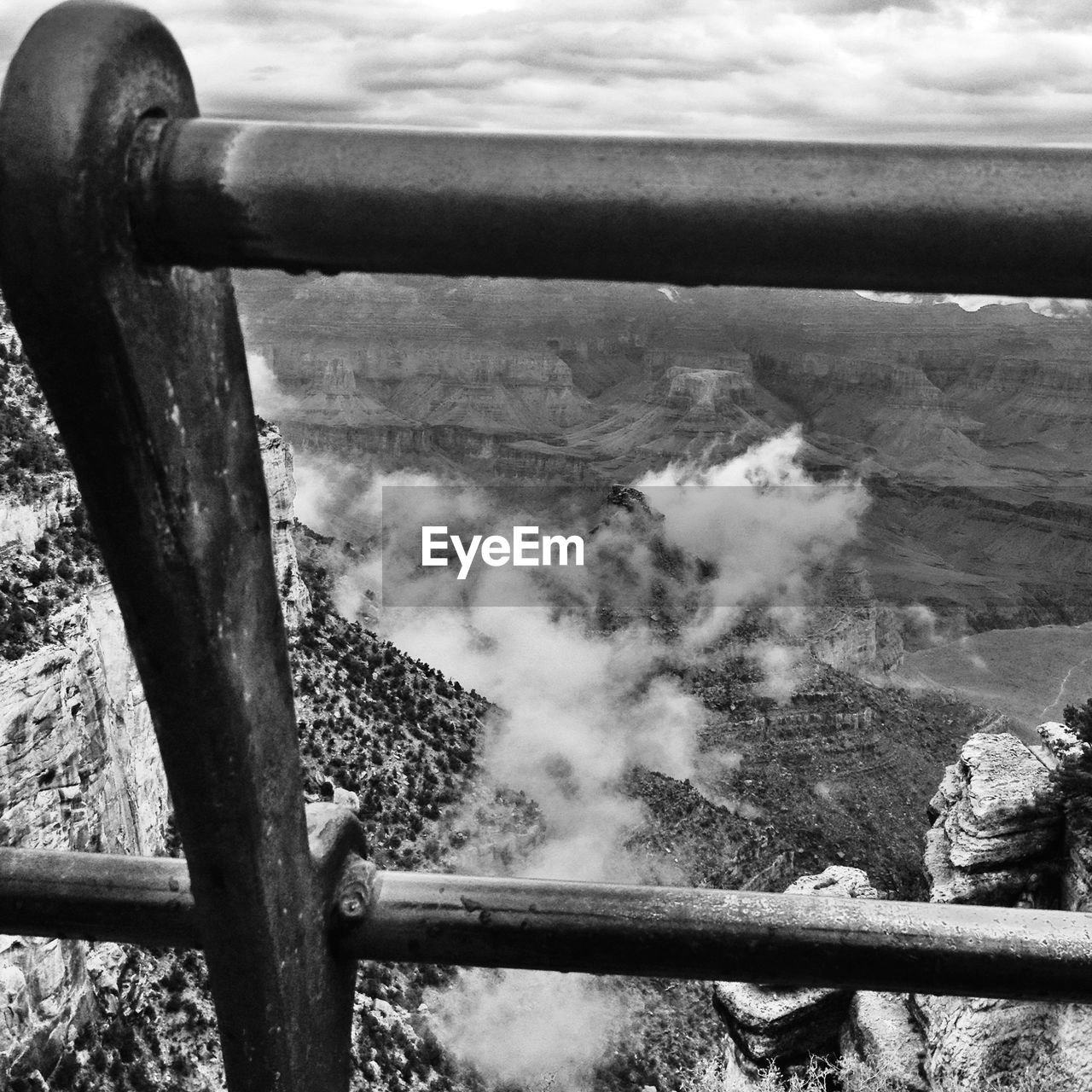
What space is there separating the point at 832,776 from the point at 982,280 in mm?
58832

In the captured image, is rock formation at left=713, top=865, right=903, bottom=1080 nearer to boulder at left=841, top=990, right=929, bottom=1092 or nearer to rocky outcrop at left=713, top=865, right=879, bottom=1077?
rocky outcrop at left=713, top=865, right=879, bottom=1077

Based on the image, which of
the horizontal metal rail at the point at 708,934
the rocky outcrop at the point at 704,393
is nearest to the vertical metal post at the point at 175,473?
the horizontal metal rail at the point at 708,934

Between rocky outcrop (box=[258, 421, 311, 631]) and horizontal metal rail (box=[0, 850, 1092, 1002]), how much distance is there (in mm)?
25352

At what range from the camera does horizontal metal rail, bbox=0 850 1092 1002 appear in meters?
1.90

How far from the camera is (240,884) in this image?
1.47 m

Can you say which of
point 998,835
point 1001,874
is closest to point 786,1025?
point 1001,874

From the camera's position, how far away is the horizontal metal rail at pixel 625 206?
1.05 m

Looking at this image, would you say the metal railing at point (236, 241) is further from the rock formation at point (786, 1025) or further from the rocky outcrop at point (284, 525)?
the rocky outcrop at point (284, 525)

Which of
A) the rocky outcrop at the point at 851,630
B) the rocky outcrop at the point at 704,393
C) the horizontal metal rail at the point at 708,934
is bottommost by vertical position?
the rocky outcrop at the point at 851,630

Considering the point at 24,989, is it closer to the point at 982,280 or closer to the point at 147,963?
the point at 147,963

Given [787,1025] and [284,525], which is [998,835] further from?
[284,525]

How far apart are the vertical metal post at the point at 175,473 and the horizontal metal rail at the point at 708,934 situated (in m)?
0.33

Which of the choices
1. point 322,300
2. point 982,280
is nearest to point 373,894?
point 982,280

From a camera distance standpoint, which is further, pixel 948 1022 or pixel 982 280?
pixel 948 1022
